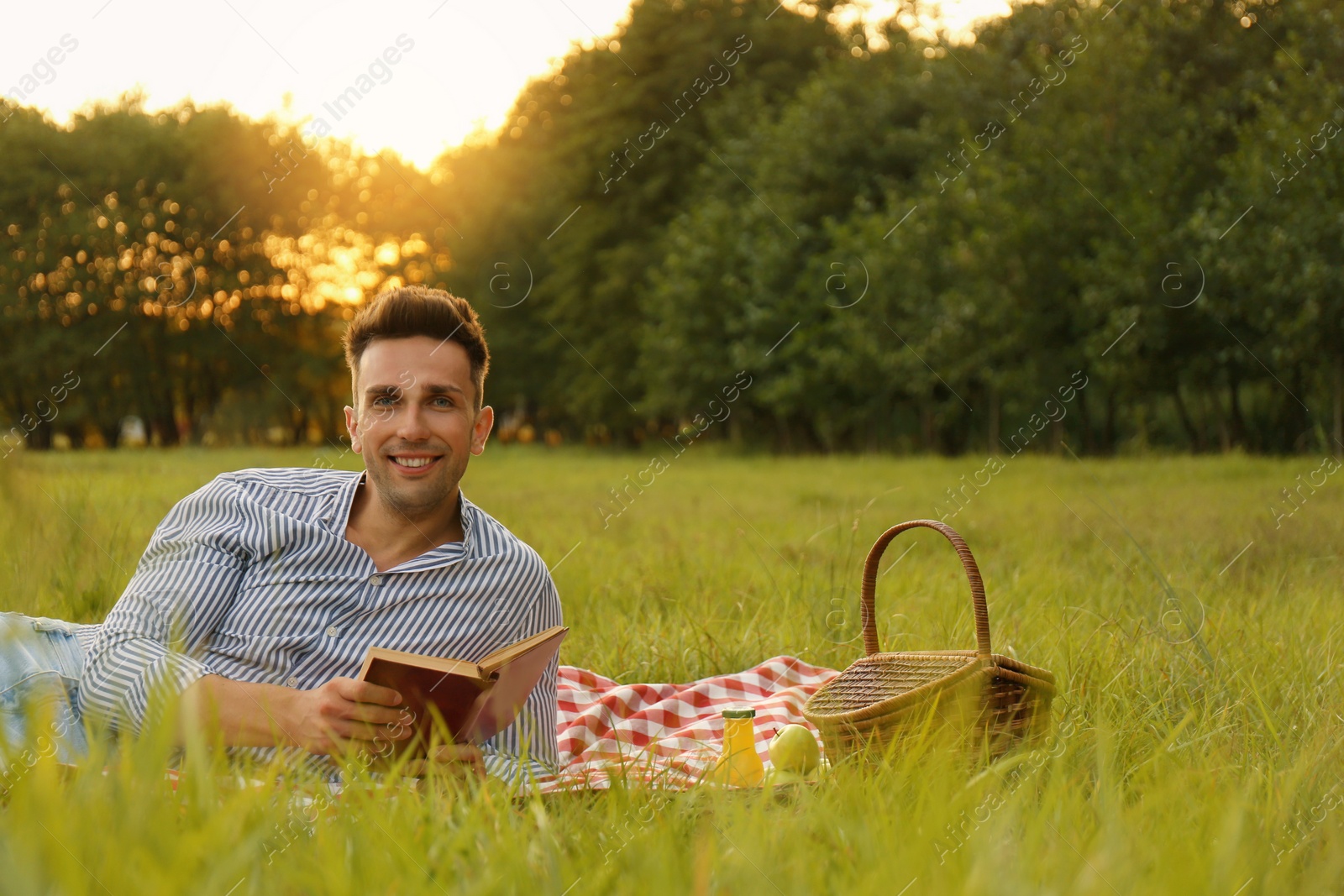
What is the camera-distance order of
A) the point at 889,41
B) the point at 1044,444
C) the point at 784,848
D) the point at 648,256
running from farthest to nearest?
the point at 648,256
the point at 889,41
the point at 1044,444
the point at 784,848

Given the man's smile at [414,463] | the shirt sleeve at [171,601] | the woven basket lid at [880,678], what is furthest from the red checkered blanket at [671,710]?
the shirt sleeve at [171,601]

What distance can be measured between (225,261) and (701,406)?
13.9 meters

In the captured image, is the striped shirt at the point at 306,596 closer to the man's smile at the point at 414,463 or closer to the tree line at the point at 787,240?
the man's smile at the point at 414,463

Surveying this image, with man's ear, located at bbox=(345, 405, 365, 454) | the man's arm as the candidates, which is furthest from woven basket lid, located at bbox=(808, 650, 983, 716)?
man's ear, located at bbox=(345, 405, 365, 454)

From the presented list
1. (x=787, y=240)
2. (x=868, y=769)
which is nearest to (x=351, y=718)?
(x=868, y=769)

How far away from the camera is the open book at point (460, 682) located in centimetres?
234

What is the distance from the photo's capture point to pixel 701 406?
26.4 metres

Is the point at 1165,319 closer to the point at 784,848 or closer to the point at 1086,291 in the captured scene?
the point at 1086,291

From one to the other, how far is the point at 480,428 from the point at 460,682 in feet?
4.07

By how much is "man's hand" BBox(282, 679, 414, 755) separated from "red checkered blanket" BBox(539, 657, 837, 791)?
2.73ft

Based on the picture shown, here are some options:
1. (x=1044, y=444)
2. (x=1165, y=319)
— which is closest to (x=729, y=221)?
(x=1044, y=444)

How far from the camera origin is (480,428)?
3.47m

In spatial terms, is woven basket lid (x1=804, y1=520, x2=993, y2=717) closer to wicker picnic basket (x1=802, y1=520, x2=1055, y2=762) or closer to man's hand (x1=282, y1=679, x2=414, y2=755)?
wicker picnic basket (x1=802, y1=520, x2=1055, y2=762)

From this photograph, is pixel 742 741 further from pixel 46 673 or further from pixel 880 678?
pixel 46 673
